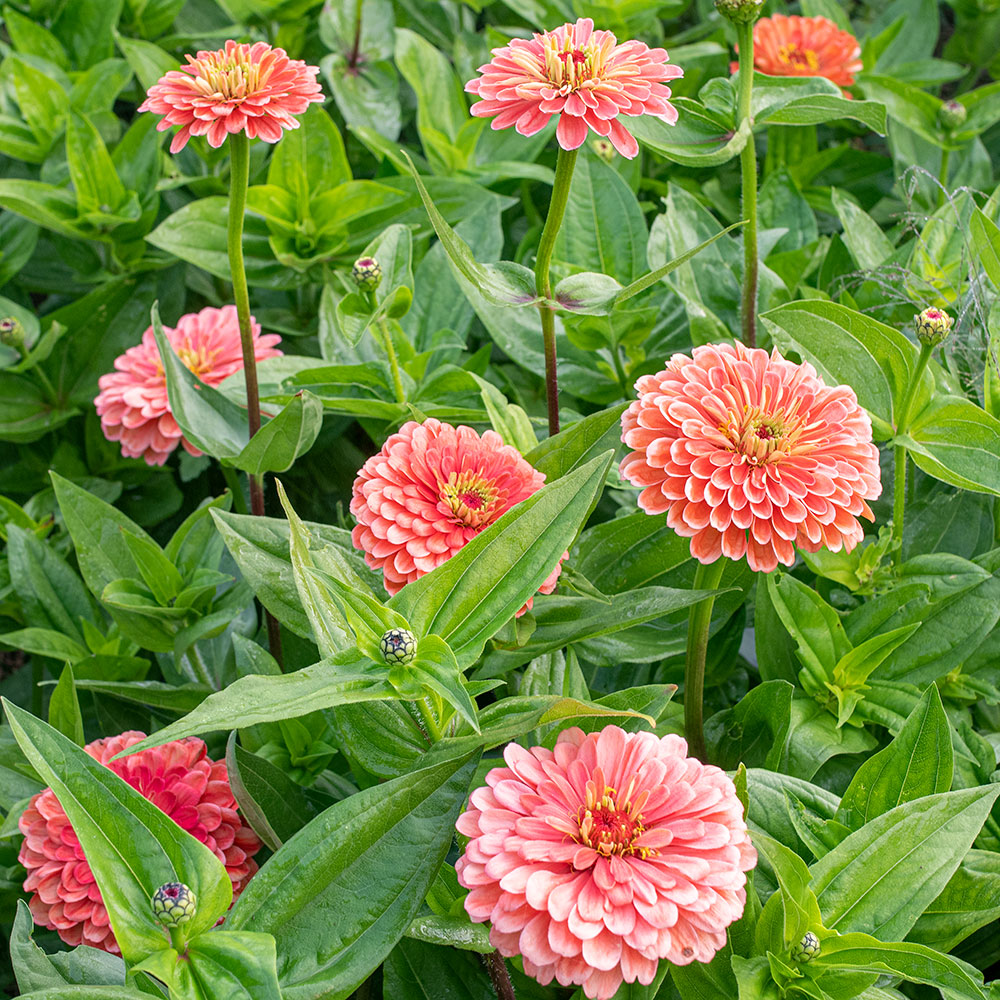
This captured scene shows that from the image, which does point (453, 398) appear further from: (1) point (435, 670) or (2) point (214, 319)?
(1) point (435, 670)

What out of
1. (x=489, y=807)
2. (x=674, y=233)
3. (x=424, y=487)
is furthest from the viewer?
(x=674, y=233)

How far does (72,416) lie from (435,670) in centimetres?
91

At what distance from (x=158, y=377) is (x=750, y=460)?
2.22ft

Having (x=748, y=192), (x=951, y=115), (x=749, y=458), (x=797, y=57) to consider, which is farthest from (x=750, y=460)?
(x=797, y=57)

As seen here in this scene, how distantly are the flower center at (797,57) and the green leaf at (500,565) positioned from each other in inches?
37.9

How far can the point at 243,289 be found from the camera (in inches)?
36.3

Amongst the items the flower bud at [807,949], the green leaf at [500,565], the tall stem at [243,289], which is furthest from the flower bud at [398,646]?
the tall stem at [243,289]

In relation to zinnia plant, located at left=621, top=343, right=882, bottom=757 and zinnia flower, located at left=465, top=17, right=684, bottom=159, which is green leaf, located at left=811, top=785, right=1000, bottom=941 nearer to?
zinnia plant, located at left=621, top=343, right=882, bottom=757

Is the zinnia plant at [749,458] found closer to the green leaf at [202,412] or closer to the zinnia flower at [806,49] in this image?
the green leaf at [202,412]

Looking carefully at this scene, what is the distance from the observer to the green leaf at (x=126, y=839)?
1.90ft

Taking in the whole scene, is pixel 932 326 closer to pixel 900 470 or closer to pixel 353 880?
pixel 900 470

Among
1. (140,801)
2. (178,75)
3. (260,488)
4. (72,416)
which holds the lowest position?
(72,416)

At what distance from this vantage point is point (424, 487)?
0.76 meters

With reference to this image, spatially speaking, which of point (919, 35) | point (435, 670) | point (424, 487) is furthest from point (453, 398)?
point (919, 35)
